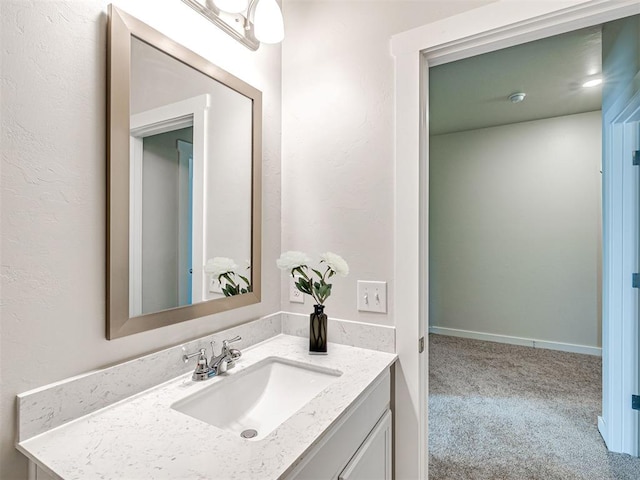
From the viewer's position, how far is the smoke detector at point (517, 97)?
2948mm

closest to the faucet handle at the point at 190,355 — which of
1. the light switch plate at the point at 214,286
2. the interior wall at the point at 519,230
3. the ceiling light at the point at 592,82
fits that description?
the light switch plate at the point at 214,286

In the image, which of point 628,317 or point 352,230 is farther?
point 628,317

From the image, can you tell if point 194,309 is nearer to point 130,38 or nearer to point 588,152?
point 130,38

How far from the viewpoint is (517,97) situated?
9.82 feet

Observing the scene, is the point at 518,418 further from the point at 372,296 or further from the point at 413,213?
the point at 413,213

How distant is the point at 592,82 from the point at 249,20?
115 inches

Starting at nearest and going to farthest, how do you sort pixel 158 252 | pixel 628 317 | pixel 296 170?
pixel 158 252 < pixel 296 170 < pixel 628 317

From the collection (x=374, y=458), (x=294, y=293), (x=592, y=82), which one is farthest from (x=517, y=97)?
(x=374, y=458)

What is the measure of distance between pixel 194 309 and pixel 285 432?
1.81ft


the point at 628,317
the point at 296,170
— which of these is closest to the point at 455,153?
the point at 628,317

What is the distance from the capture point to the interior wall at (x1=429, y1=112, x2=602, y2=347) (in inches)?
134

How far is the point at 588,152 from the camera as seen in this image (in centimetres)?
337

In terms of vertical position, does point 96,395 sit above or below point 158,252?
below

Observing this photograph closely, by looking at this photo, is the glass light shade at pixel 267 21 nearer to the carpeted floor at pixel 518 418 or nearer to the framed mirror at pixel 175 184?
the framed mirror at pixel 175 184
